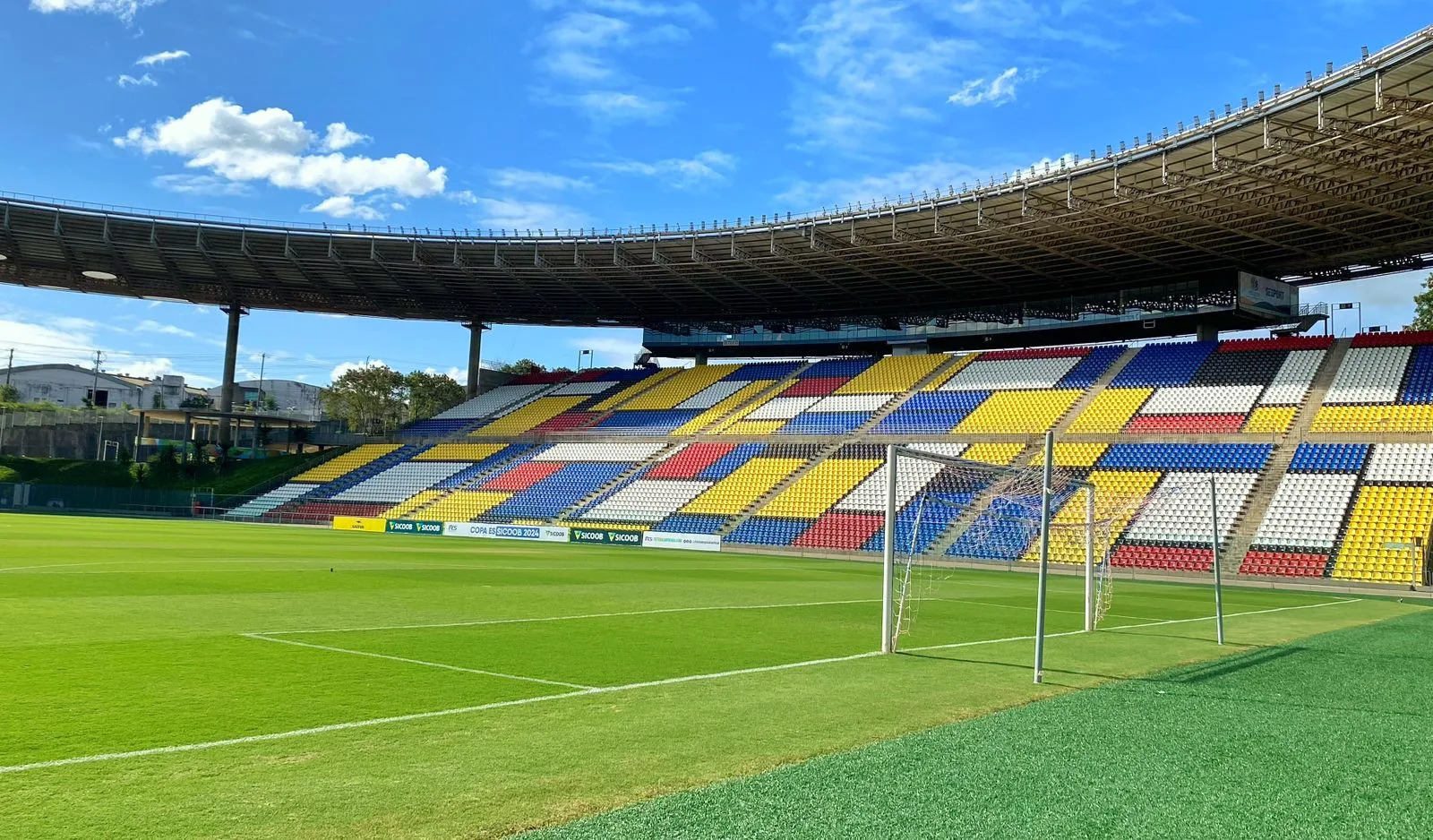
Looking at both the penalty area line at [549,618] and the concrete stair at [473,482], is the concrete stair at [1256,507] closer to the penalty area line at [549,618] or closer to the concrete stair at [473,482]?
the penalty area line at [549,618]

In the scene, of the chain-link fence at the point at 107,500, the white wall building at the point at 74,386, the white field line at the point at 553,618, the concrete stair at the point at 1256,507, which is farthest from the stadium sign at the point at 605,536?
the white wall building at the point at 74,386

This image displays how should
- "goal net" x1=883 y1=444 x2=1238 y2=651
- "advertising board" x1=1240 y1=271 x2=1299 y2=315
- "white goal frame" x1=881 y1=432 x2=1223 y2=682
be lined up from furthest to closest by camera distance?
"advertising board" x1=1240 y1=271 x2=1299 y2=315
"goal net" x1=883 y1=444 x2=1238 y2=651
"white goal frame" x1=881 y1=432 x2=1223 y2=682

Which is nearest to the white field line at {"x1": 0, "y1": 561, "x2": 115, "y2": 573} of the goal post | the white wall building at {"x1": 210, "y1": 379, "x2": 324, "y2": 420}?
the goal post

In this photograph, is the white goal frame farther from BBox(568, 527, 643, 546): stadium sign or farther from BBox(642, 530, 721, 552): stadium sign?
BBox(568, 527, 643, 546): stadium sign

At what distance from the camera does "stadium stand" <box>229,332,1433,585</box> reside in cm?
3281

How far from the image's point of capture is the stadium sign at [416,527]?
4538 centimetres

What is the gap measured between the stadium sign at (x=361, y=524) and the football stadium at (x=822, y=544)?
73cm

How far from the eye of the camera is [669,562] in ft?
100

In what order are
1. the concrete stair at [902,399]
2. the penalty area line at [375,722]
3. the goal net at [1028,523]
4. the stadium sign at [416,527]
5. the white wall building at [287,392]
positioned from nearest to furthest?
the penalty area line at [375,722], the goal net at [1028,523], the stadium sign at [416,527], the concrete stair at [902,399], the white wall building at [287,392]

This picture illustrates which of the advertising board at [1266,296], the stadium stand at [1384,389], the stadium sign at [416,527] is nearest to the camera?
the stadium stand at [1384,389]

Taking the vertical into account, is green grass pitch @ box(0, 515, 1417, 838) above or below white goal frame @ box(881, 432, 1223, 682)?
below

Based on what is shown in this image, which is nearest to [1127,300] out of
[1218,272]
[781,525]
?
[1218,272]

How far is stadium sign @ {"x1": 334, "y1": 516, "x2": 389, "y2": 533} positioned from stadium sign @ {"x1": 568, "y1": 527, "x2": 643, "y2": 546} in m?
10.7

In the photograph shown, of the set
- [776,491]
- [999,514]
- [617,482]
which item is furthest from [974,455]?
[999,514]
